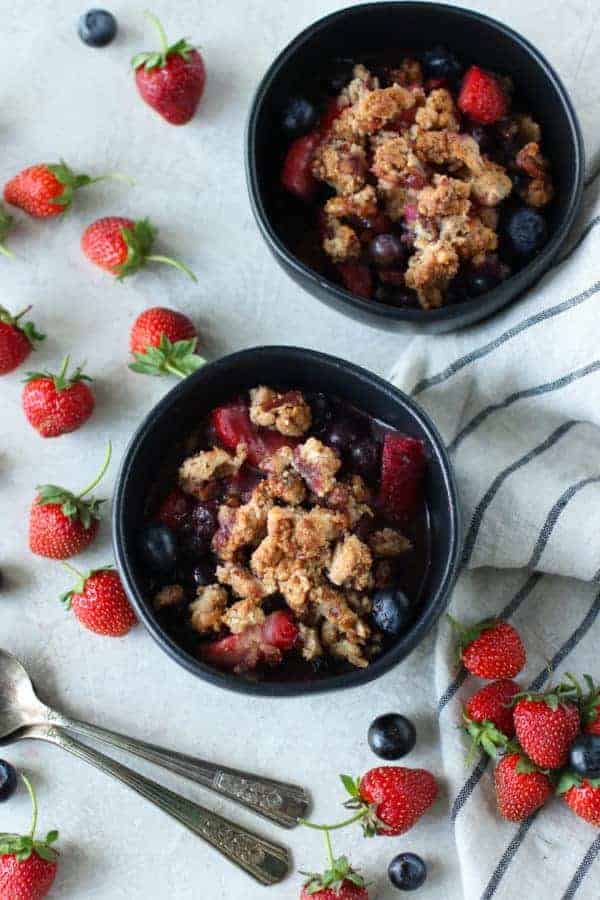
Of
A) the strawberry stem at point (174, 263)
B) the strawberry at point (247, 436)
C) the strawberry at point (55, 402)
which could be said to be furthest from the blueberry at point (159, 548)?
the strawberry stem at point (174, 263)

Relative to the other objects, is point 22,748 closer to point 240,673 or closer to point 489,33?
point 240,673

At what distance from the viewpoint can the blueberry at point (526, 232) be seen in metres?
2.01

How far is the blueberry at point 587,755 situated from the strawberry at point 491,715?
0.14 metres

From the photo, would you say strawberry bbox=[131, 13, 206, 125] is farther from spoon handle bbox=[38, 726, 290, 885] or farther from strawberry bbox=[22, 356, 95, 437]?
spoon handle bbox=[38, 726, 290, 885]

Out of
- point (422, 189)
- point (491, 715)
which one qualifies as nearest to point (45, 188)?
point (422, 189)

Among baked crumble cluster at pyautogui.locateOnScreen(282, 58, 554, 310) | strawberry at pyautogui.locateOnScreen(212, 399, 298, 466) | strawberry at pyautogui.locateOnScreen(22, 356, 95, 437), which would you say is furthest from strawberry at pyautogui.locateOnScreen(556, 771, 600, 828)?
strawberry at pyautogui.locateOnScreen(22, 356, 95, 437)

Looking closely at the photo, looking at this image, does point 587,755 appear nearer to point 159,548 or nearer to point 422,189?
point 159,548

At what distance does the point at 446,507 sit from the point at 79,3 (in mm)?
1363

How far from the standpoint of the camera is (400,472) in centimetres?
192

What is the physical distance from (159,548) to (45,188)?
0.85 meters

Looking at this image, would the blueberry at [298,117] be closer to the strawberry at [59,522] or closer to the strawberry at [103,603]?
the strawberry at [59,522]

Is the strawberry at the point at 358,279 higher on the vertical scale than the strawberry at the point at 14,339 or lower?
higher

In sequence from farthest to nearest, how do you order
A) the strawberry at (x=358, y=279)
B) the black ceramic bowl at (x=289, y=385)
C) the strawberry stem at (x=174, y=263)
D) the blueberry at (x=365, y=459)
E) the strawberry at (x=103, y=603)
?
the strawberry stem at (x=174, y=263) < the strawberry at (x=103, y=603) < the strawberry at (x=358, y=279) < the blueberry at (x=365, y=459) < the black ceramic bowl at (x=289, y=385)

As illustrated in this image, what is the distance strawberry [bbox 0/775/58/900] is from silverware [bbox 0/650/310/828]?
17 centimetres
